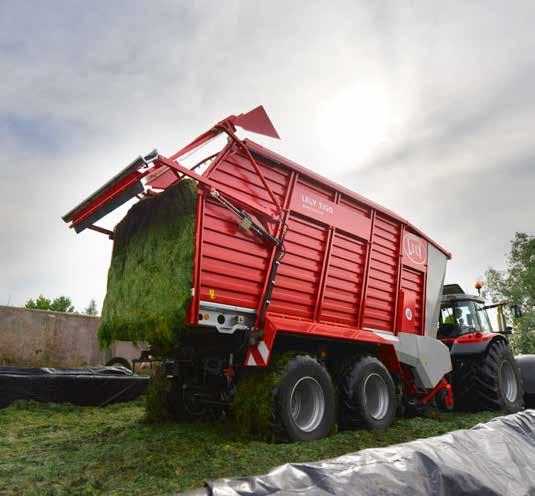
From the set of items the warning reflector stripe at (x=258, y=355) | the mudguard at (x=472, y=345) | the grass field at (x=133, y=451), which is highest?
the mudguard at (x=472, y=345)

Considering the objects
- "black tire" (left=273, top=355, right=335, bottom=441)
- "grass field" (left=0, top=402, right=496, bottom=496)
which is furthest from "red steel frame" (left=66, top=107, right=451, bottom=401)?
"grass field" (left=0, top=402, right=496, bottom=496)

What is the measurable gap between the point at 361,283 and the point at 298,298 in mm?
1201

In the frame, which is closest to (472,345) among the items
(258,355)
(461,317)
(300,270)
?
(461,317)

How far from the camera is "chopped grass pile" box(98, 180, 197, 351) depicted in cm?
449

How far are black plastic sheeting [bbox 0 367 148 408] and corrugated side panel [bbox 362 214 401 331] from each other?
392cm

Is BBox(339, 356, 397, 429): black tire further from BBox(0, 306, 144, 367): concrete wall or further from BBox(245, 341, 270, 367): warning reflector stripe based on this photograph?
BBox(0, 306, 144, 367): concrete wall

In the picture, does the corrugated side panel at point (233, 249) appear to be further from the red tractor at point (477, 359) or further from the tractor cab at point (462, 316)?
the tractor cab at point (462, 316)

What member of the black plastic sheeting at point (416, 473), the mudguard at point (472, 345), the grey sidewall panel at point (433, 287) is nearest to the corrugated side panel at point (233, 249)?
the black plastic sheeting at point (416, 473)

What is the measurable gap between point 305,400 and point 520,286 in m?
32.1

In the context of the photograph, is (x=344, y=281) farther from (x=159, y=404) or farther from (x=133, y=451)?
(x=133, y=451)

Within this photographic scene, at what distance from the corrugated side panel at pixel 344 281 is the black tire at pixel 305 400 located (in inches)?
34.6

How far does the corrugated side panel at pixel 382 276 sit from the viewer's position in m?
6.38

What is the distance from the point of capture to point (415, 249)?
287 inches

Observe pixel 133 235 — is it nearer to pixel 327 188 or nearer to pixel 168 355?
pixel 168 355
